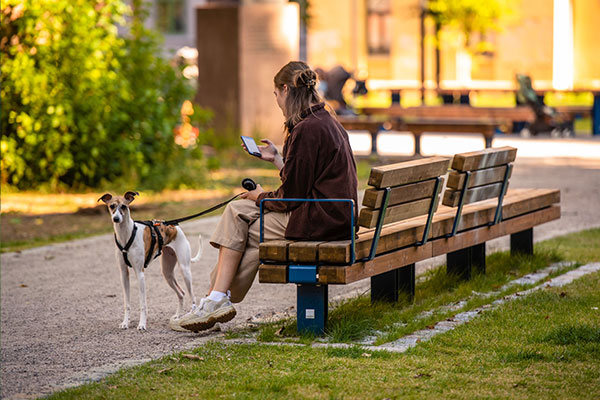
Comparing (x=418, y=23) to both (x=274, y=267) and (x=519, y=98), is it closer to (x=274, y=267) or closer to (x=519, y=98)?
(x=519, y=98)

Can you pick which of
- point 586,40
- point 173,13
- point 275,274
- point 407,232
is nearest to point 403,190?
Result: point 407,232

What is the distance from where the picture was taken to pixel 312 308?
6.38m

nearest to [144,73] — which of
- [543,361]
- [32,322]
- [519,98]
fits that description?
[32,322]

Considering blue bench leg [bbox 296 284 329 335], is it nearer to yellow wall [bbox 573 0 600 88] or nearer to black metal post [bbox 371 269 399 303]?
black metal post [bbox 371 269 399 303]

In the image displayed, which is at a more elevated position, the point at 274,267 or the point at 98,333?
the point at 274,267

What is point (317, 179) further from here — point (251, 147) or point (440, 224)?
point (440, 224)

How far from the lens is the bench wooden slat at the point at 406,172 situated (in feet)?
21.2

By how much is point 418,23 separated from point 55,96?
28048 mm

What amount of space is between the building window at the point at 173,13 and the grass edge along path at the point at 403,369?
1286 inches

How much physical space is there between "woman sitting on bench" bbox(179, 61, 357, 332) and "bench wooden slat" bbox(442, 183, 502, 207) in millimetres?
1300

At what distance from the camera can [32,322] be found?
7262 millimetres

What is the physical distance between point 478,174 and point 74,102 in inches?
280

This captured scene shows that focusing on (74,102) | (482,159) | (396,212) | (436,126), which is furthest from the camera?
(436,126)

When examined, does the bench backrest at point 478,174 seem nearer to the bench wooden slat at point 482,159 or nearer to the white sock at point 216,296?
the bench wooden slat at point 482,159
